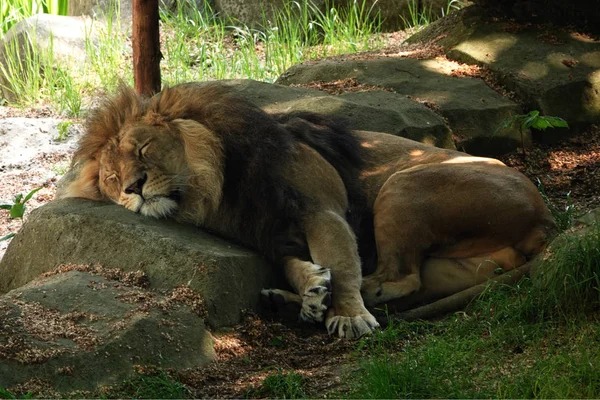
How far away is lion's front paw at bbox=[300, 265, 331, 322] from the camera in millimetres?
4770

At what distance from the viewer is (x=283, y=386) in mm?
3805

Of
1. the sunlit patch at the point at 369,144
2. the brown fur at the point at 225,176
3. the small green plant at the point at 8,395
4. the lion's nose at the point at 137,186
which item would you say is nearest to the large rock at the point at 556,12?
the sunlit patch at the point at 369,144

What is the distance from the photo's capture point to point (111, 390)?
12.2 feet

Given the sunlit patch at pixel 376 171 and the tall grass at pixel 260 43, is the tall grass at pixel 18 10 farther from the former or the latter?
the sunlit patch at pixel 376 171

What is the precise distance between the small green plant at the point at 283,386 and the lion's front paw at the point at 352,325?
75 cm

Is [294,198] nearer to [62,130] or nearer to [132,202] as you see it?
[132,202]

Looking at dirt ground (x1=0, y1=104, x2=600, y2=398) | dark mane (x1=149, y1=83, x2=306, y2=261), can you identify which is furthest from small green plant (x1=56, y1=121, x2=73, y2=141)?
dark mane (x1=149, y1=83, x2=306, y2=261)

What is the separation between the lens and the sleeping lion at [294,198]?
200 inches

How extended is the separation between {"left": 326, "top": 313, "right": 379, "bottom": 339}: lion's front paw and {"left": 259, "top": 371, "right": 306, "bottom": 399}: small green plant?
29.5 inches

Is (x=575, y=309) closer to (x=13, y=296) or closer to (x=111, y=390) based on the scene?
(x=111, y=390)

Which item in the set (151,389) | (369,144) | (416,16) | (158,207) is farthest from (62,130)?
(151,389)

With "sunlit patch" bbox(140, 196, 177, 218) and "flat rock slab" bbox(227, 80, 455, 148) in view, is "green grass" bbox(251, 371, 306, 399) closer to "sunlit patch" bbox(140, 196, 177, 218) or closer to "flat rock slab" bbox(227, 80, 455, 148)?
"sunlit patch" bbox(140, 196, 177, 218)

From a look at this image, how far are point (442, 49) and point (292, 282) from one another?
407 cm

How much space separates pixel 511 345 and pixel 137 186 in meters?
2.25
